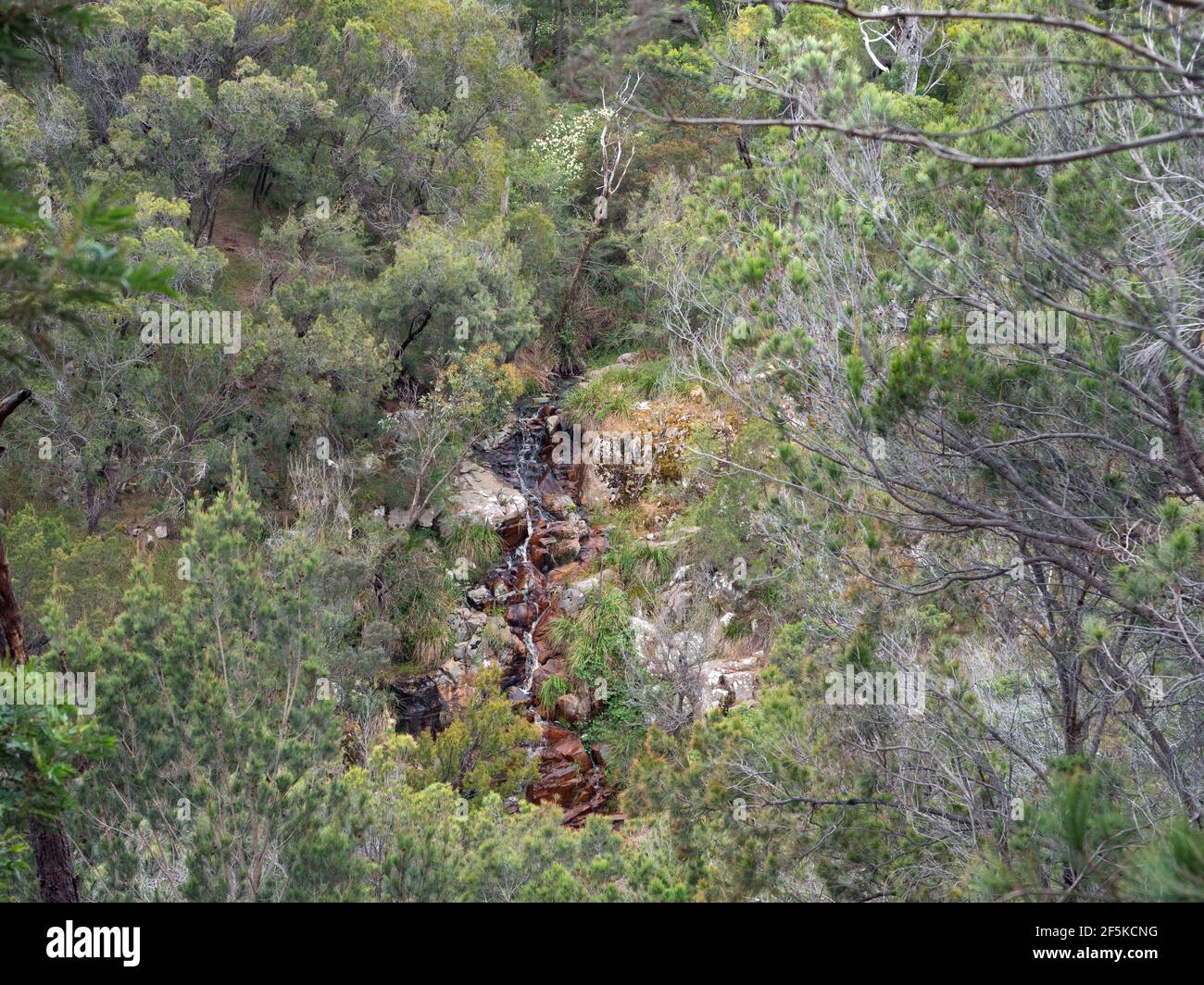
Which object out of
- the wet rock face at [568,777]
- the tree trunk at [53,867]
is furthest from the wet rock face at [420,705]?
the tree trunk at [53,867]

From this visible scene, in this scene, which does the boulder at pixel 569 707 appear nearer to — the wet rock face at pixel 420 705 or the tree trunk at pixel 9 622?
the wet rock face at pixel 420 705

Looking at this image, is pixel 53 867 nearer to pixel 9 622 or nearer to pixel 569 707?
pixel 9 622

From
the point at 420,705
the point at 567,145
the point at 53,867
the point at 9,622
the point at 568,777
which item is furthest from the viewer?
the point at 567,145

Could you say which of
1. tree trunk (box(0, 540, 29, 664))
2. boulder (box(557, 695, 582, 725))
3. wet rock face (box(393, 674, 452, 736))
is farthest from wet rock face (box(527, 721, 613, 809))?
tree trunk (box(0, 540, 29, 664))

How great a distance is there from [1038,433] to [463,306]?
1298cm

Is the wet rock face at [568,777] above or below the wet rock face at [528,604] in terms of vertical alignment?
below

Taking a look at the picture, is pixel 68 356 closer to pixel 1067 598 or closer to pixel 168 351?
pixel 168 351

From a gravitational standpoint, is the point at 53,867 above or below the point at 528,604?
below

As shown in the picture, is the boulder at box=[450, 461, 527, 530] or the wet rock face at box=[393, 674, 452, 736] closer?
the wet rock face at box=[393, 674, 452, 736]

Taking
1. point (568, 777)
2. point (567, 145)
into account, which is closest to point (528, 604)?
point (568, 777)

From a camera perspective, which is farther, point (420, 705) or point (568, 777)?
point (420, 705)

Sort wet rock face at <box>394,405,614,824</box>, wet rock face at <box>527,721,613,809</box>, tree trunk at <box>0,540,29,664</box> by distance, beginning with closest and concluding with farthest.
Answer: tree trunk at <box>0,540,29,664</box>
wet rock face at <box>527,721,613,809</box>
wet rock face at <box>394,405,614,824</box>

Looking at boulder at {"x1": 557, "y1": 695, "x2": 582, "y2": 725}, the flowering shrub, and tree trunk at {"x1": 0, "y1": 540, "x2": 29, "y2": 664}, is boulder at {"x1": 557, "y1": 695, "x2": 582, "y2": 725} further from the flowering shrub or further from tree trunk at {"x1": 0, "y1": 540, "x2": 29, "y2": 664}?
the flowering shrub
